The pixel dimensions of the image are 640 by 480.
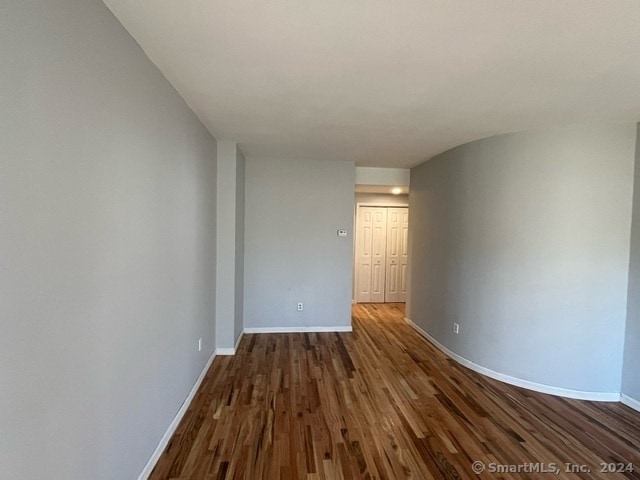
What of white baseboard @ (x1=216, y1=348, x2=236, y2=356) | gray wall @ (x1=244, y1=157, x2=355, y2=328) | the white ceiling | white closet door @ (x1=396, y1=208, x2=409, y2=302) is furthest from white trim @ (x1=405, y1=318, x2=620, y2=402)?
white closet door @ (x1=396, y1=208, x2=409, y2=302)

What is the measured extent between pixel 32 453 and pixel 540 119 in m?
3.75

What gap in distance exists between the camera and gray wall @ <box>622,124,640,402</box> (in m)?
2.67

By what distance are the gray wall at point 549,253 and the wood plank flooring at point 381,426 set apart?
0.31m

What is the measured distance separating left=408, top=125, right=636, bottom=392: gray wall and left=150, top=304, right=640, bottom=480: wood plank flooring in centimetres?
31

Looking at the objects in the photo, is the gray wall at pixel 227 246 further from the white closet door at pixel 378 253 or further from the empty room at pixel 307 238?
the white closet door at pixel 378 253

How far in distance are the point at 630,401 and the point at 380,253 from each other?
422cm

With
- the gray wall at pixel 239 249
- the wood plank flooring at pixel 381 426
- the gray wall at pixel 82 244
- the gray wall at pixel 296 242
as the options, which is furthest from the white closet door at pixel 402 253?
the gray wall at pixel 82 244

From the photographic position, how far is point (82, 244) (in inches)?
48.9

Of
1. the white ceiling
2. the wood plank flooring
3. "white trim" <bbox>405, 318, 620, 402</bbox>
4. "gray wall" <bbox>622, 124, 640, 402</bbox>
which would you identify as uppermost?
the white ceiling

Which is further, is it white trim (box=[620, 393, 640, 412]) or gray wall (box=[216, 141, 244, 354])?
gray wall (box=[216, 141, 244, 354])

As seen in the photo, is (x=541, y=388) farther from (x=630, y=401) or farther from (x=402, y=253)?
(x=402, y=253)

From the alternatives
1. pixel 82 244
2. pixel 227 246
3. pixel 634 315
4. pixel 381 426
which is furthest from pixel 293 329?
pixel 634 315

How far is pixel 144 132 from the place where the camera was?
175cm

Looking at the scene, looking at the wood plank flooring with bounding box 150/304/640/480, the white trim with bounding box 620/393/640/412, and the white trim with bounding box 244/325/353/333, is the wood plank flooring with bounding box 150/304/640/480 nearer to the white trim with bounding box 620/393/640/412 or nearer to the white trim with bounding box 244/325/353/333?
the white trim with bounding box 620/393/640/412
